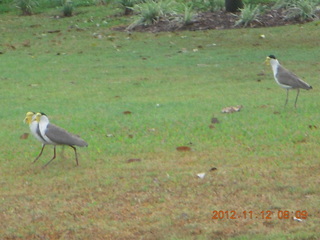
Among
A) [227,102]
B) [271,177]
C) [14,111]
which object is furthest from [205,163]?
[14,111]

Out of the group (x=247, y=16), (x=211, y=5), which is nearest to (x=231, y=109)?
(x=247, y=16)

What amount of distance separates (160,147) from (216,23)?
40.0 ft

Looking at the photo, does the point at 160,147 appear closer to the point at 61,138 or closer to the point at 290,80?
the point at 61,138

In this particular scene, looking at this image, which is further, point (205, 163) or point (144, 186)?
point (205, 163)

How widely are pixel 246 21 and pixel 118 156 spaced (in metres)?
12.2

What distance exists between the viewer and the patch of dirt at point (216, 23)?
19.8 meters

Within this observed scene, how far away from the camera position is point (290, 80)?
1002 cm

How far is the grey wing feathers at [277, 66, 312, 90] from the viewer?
9977 millimetres

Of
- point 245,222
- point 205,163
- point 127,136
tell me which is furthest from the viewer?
point 127,136

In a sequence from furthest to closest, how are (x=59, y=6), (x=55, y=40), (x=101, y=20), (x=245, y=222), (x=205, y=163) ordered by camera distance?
(x=59, y=6) < (x=101, y=20) < (x=55, y=40) < (x=205, y=163) < (x=245, y=222)

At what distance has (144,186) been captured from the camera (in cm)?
702

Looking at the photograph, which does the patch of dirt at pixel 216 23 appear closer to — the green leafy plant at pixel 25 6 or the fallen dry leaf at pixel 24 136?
the green leafy plant at pixel 25 6

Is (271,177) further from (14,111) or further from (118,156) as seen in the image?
(14,111)

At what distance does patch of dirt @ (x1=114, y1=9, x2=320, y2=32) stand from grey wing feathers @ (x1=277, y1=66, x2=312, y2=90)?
9.64m
